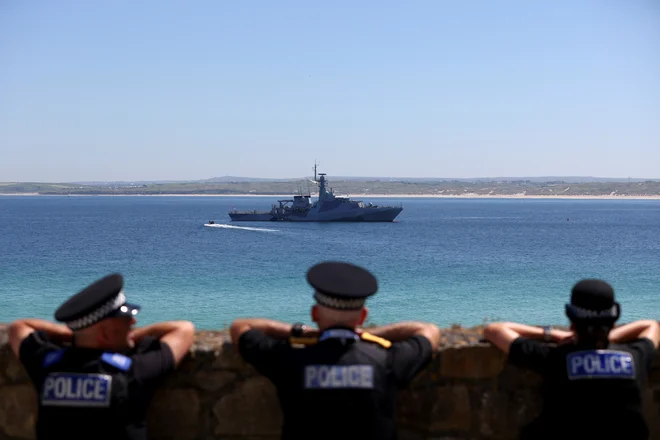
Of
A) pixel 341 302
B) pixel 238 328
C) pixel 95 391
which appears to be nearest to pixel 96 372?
pixel 95 391

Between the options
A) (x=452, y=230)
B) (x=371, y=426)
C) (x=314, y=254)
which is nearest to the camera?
(x=371, y=426)

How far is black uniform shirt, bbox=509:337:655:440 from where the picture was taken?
274 centimetres

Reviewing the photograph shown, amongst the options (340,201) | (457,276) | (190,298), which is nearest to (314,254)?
(457,276)

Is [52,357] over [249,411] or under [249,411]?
over

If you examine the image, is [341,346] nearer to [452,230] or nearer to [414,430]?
[414,430]

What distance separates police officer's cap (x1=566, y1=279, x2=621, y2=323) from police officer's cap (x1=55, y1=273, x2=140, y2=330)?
65.2 inches

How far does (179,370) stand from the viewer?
349 centimetres

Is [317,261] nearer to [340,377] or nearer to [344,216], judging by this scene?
[344,216]

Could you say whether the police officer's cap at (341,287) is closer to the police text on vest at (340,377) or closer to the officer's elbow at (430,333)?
the police text on vest at (340,377)

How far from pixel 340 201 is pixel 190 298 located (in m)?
67.1

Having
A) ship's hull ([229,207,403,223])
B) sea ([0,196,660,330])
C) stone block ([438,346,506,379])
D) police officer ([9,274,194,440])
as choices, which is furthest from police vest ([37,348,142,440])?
ship's hull ([229,207,403,223])

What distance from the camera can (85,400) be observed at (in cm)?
264

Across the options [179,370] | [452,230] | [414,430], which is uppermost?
[179,370]

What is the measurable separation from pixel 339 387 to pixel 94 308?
93cm
